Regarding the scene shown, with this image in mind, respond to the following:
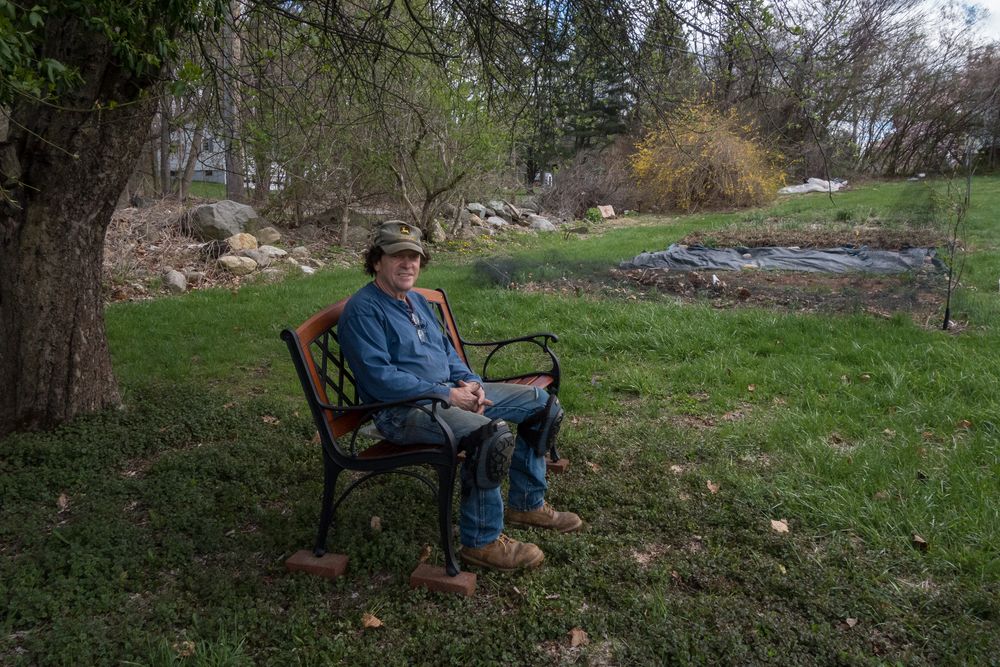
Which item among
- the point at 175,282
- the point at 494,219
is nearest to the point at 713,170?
the point at 494,219

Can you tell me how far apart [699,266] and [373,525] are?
904 cm

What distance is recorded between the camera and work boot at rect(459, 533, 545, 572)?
3.10 meters

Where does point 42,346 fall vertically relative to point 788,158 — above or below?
below

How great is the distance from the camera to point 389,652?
2578 mm

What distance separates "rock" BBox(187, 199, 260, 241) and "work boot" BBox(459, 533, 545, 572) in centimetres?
1067

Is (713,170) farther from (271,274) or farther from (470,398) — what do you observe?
(470,398)

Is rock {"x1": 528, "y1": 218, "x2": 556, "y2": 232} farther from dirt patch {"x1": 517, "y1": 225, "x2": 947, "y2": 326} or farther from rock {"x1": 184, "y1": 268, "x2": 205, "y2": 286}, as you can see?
rock {"x1": 184, "y1": 268, "x2": 205, "y2": 286}

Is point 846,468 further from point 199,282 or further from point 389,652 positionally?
point 199,282

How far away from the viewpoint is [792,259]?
11609 millimetres

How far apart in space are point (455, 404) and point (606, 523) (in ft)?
3.42

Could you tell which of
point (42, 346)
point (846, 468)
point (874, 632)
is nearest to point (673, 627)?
point (874, 632)

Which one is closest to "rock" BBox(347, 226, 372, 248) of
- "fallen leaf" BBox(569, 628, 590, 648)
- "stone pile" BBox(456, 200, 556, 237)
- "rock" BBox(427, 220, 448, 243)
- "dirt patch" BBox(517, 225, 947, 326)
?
"rock" BBox(427, 220, 448, 243)

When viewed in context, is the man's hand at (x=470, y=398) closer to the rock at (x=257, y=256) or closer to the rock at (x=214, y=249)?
the rock at (x=257, y=256)

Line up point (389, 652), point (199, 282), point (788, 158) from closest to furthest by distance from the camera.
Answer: point (389, 652) → point (199, 282) → point (788, 158)
